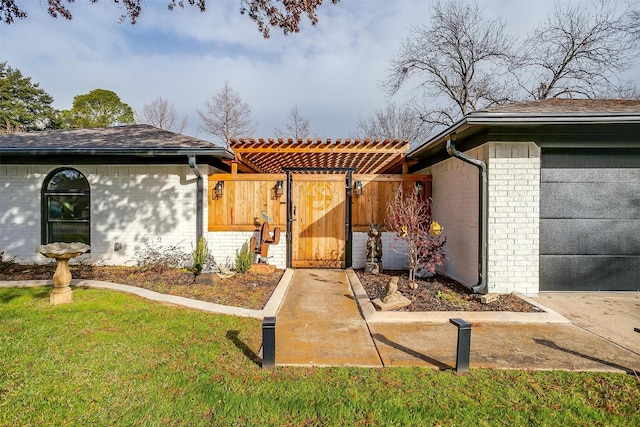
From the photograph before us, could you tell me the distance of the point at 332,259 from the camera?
27.1ft

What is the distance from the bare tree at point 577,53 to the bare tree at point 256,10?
1890cm

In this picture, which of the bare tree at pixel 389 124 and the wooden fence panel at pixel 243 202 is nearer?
the wooden fence panel at pixel 243 202

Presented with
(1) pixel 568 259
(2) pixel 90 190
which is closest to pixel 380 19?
(1) pixel 568 259

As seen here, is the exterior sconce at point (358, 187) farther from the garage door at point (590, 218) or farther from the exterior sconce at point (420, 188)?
the garage door at point (590, 218)

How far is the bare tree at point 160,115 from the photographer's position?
87.1 ft

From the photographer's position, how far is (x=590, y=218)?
5715 millimetres

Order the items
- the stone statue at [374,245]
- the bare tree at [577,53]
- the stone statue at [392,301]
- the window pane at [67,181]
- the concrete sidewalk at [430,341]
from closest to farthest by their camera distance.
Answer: the concrete sidewalk at [430,341]
the stone statue at [392,301]
the stone statue at [374,245]
the window pane at [67,181]
the bare tree at [577,53]

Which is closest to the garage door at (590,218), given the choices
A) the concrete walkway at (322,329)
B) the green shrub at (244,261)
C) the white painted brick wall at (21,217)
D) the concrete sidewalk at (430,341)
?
the concrete sidewalk at (430,341)

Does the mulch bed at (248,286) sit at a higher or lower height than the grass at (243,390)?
higher

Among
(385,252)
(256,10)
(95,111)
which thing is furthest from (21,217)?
(95,111)

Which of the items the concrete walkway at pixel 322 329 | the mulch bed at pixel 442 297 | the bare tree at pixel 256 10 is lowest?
the concrete walkway at pixel 322 329

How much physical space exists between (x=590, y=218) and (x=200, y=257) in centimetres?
721

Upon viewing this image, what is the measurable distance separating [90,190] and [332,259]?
590 centimetres

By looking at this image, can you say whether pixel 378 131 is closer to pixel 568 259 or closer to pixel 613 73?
pixel 613 73
